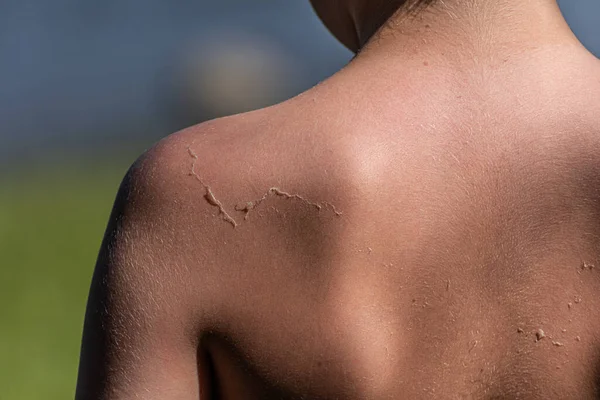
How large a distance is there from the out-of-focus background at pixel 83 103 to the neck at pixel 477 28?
4.62 m

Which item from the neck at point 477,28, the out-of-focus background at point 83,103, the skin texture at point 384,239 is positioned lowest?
the out-of-focus background at point 83,103

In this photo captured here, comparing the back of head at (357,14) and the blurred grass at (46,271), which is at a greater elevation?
the back of head at (357,14)

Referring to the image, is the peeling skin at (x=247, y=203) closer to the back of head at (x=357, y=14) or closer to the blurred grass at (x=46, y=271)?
the back of head at (x=357, y=14)

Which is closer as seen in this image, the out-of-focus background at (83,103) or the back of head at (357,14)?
the back of head at (357,14)

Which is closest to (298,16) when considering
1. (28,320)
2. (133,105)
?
(133,105)

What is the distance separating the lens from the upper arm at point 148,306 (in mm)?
1323

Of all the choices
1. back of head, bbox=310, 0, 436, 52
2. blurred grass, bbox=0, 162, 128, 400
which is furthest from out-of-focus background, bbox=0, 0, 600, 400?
back of head, bbox=310, 0, 436, 52

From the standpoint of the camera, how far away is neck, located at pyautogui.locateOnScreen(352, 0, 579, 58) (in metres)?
1.37

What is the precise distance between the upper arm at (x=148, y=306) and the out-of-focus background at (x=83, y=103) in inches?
175

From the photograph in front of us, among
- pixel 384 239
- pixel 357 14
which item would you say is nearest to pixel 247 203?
pixel 384 239

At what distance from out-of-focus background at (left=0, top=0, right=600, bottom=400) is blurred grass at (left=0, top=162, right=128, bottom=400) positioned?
0.05 ft

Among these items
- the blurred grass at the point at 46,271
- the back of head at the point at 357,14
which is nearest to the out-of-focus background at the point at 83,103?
the blurred grass at the point at 46,271

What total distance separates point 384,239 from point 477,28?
299 mm

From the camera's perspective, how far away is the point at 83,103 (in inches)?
1216
